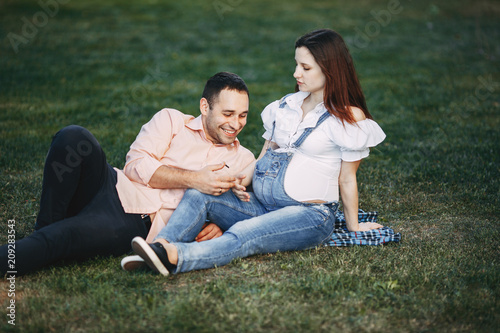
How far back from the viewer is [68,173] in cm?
357

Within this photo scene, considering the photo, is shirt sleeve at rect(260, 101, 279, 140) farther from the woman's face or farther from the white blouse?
the woman's face

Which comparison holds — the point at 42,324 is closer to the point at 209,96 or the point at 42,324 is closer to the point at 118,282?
the point at 118,282

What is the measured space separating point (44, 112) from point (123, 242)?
16.2ft

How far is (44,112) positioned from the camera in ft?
26.2

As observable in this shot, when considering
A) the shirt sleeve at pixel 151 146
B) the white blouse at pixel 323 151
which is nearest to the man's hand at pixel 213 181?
the shirt sleeve at pixel 151 146

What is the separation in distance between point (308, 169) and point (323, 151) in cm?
19

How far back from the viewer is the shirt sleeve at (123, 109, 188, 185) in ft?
13.2

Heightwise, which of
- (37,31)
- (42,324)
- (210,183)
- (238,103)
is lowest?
(42,324)

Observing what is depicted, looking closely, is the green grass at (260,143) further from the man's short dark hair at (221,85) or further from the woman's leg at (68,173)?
the man's short dark hair at (221,85)

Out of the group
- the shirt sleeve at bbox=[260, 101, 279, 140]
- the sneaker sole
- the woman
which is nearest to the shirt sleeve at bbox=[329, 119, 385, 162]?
the woman

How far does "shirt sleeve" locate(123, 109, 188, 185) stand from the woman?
39 centimetres

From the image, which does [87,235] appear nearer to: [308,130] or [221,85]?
[221,85]

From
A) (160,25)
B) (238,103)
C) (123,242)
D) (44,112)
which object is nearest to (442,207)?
(238,103)

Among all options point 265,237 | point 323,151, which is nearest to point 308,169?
point 323,151
